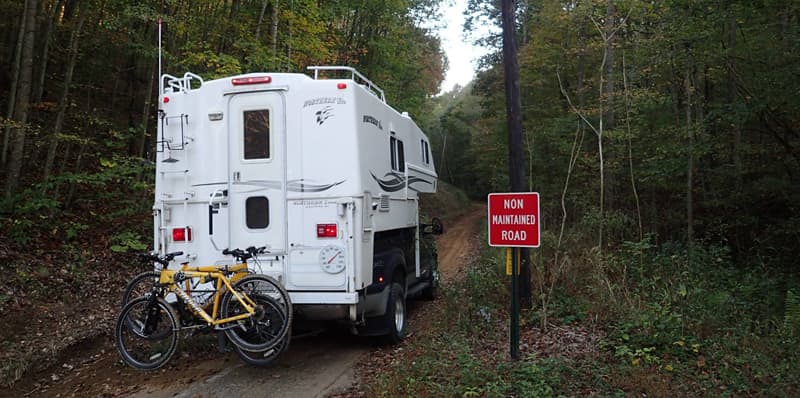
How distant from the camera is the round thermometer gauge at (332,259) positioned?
5656mm

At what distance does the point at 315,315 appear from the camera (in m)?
5.75

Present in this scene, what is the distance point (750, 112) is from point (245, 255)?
397 inches

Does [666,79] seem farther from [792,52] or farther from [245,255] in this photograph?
[245,255]

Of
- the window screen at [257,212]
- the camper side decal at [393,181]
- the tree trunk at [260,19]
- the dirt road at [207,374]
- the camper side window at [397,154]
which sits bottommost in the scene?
the dirt road at [207,374]

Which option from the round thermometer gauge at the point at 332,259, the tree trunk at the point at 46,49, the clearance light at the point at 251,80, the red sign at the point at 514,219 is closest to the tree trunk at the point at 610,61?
the red sign at the point at 514,219

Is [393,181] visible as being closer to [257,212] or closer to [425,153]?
[257,212]

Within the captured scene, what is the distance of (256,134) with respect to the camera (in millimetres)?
6043

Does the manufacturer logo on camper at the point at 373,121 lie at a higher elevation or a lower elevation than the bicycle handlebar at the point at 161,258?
higher

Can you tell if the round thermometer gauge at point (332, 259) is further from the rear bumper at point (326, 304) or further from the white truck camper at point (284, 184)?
the rear bumper at point (326, 304)

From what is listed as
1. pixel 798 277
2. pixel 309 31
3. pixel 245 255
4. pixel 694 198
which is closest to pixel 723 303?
pixel 798 277

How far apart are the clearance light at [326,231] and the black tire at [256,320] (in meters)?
0.85

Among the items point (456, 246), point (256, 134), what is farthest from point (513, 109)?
point (456, 246)

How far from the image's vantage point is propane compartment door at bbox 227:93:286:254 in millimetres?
5938

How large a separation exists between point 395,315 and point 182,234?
2792 millimetres
